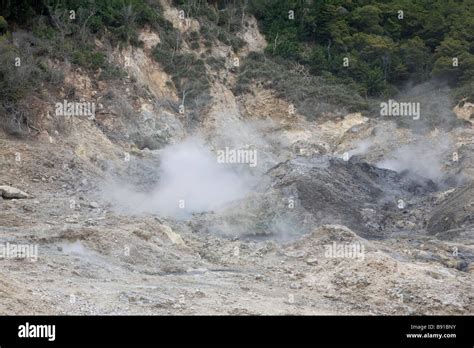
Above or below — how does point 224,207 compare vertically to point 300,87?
below

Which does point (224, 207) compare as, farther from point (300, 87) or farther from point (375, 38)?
point (375, 38)

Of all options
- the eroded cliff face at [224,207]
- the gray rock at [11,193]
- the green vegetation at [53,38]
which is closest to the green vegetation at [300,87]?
the eroded cliff face at [224,207]

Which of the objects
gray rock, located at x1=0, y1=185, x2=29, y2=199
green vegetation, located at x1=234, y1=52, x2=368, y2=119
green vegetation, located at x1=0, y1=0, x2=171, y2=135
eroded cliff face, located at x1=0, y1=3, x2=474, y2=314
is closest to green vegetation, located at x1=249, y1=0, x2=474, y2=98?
green vegetation, located at x1=234, y1=52, x2=368, y2=119

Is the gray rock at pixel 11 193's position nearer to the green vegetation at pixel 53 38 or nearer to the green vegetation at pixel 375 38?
the green vegetation at pixel 53 38

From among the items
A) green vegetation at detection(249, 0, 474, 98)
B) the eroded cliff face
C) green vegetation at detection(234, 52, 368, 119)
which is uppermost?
green vegetation at detection(249, 0, 474, 98)

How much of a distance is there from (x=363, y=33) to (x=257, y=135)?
9749 mm

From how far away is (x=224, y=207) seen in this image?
15203 mm

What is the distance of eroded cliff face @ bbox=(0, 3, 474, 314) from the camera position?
9.88m

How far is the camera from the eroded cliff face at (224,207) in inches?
389

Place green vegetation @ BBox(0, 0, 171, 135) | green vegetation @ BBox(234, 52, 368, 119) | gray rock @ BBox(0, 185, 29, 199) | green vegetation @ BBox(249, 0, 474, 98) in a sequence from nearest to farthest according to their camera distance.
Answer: gray rock @ BBox(0, 185, 29, 199)
green vegetation @ BBox(0, 0, 171, 135)
green vegetation @ BBox(234, 52, 368, 119)
green vegetation @ BBox(249, 0, 474, 98)

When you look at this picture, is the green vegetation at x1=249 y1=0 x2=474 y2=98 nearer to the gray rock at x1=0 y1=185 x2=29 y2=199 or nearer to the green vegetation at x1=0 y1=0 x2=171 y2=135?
the green vegetation at x1=0 y1=0 x2=171 y2=135

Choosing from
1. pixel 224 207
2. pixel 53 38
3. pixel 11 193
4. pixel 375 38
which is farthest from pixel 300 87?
pixel 11 193

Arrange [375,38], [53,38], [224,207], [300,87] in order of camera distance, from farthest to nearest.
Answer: [375,38] < [300,87] < [53,38] < [224,207]

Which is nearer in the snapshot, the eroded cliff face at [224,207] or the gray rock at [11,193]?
the eroded cliff face at [224,207]
